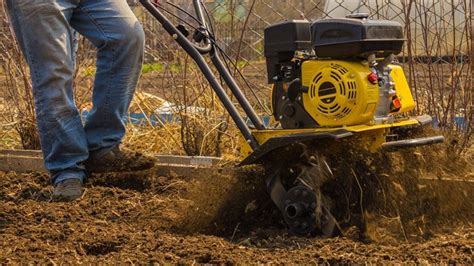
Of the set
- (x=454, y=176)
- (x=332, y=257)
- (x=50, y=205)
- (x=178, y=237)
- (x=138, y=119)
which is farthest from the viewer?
(x=138, y=119)

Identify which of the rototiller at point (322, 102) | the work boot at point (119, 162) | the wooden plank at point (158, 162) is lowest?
the wooden plank at point (158, 162)

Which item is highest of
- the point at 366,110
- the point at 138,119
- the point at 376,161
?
the point at 366,110

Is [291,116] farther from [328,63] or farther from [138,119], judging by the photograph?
[138,119]

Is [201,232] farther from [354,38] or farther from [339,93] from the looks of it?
[354,38]

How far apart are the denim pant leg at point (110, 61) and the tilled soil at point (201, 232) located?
11.7 inches

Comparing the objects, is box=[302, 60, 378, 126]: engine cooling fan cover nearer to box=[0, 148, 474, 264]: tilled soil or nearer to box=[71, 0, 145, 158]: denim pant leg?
box=[0, 148, 474, 264]: tilled soil

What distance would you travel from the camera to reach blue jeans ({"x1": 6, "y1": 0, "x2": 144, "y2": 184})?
3.90 meters

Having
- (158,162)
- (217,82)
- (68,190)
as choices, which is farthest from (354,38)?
(158,162)

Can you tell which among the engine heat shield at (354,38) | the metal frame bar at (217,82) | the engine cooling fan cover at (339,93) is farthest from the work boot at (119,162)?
the engine heat shield at (354,38)

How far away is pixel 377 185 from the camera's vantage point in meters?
3.27

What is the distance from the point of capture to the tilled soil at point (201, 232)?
296 centimetres

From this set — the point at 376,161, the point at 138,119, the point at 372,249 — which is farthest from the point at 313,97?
the point at 138,119

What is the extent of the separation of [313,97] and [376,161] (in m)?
0.34

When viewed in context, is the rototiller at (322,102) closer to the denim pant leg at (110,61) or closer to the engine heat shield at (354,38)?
the engine heat shield at (354,38)
